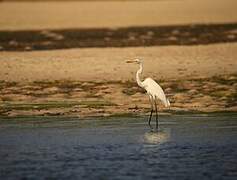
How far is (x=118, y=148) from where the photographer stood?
14.0 metres

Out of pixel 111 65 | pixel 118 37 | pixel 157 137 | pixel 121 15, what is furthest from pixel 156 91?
pixel 121 15

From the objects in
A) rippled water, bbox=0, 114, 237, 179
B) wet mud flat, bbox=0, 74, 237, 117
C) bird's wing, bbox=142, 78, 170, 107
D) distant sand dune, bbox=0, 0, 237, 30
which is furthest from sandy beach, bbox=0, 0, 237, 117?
rippled water, bbox=0, 114, 237, 179

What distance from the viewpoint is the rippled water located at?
1224cm

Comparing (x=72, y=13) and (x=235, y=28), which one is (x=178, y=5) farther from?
(x=235, y=28)

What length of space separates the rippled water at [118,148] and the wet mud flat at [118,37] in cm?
1354

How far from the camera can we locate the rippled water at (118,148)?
12.2 meters

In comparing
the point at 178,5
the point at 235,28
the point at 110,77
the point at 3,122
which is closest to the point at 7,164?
the point at 3,122

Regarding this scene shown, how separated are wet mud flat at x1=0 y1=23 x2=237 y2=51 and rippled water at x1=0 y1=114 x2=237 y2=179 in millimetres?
13536

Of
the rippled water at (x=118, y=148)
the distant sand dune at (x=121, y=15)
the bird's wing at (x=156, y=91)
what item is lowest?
the rippled water at (x=118, y=148)

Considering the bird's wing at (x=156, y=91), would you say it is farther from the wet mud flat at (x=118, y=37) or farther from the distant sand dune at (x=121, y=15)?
the distant sand dune at (x=121, y=15)

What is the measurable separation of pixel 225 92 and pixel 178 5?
3674 centimetres

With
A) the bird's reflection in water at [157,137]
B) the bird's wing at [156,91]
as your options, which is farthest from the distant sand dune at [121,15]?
the bird's reflection in water at [157,137]

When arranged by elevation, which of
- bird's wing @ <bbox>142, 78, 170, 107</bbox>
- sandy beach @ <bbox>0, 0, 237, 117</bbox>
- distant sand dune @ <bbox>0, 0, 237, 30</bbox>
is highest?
distant sand dune @ <bbox>0, 0, 237, 30</bbox>

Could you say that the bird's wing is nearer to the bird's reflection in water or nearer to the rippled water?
the rippled water
